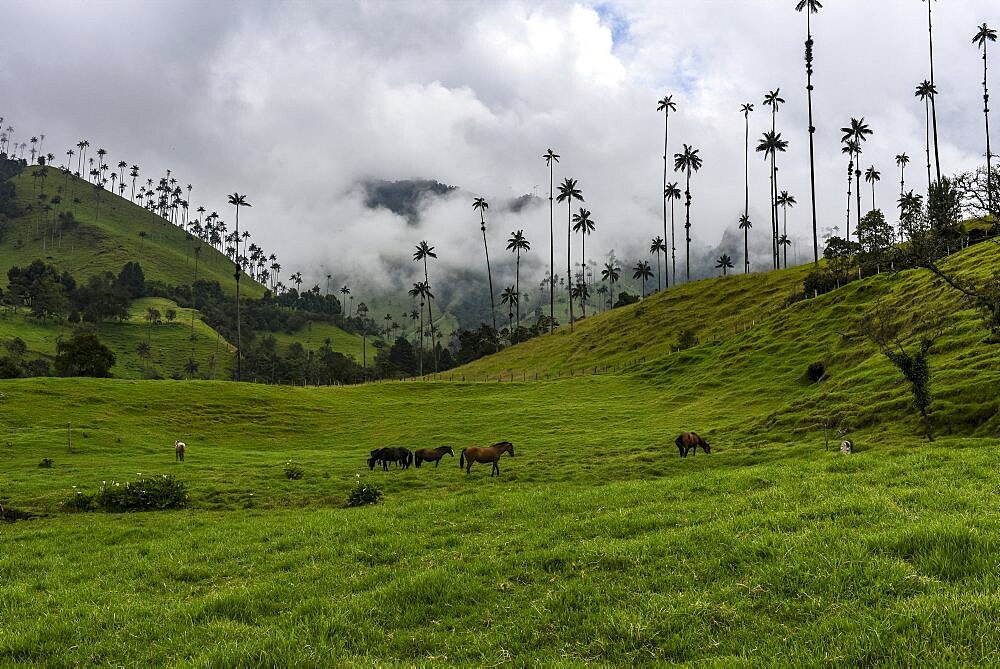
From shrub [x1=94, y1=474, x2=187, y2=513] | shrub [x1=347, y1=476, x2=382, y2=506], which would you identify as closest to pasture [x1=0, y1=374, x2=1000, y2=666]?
shrub [x1=347, y1=476, x2=382, y2=506]

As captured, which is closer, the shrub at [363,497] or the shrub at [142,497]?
the shrub at [363,497]

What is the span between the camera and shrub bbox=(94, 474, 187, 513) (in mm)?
23875

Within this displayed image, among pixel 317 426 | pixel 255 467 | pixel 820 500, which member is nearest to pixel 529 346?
pixel 317 426

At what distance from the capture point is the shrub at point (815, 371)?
51406 mm

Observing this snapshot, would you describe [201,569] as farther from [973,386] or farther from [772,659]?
[973,386]

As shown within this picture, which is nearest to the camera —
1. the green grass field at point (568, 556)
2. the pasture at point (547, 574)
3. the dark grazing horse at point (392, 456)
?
the pasture at point (547, 574)

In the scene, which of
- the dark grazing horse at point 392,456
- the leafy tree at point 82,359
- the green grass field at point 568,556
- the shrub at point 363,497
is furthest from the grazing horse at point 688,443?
the leafy tree at point 82,359

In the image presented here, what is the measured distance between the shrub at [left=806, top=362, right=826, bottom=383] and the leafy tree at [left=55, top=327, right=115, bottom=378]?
3813 inches

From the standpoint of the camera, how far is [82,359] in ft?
274

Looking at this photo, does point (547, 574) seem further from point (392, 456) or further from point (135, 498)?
point (392, 456)

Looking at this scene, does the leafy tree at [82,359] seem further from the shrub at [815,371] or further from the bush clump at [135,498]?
the shrub at [815,371]

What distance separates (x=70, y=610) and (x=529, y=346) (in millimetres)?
133472

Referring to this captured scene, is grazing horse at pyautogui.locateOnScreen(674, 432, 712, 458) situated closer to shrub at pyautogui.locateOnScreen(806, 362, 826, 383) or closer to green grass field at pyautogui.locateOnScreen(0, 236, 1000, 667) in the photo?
green grass field at pyautogui.locateOnScreen(0, 236, 1000, 667)

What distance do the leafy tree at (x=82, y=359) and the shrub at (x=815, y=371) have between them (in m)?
96.8
